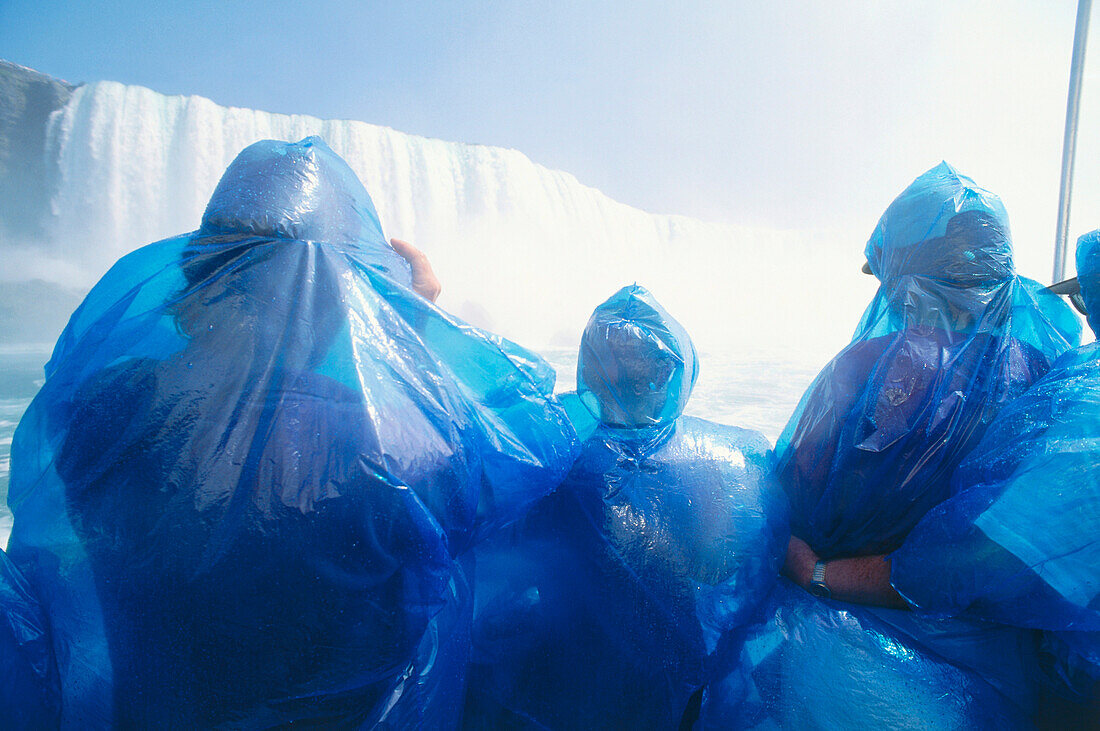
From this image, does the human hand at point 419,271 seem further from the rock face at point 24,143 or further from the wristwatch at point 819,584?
the rock face at point 24,143

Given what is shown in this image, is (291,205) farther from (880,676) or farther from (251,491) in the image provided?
(880,676)

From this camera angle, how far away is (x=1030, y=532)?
0.72m

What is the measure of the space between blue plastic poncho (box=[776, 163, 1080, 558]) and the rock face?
1893 cm

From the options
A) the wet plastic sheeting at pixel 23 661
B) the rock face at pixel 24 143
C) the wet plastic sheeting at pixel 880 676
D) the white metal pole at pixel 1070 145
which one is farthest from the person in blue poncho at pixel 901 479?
the rock face at pixel 24 143

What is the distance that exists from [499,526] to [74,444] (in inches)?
25.2

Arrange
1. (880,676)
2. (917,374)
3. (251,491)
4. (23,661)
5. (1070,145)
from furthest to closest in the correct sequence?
(1070,145) < (917,374) < (880,676) < (23,661) < (251,491)

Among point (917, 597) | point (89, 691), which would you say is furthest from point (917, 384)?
point (89, 691)

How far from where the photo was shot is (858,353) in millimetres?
1090

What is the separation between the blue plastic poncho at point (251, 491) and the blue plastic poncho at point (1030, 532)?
74cm

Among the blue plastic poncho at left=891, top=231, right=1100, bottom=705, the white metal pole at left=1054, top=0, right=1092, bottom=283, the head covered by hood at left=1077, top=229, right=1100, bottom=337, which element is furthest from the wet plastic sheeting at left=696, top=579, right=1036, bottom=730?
the white metal pole at left=1054, top=0, right=1092, bottom=283

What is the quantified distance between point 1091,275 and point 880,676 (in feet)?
3.03

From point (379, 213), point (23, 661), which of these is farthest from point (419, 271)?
point (379, 213)

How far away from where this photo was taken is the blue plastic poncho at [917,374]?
0.96 m

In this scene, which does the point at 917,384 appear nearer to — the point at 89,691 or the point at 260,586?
the point at 260,586
